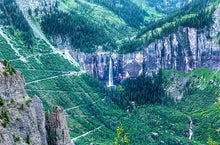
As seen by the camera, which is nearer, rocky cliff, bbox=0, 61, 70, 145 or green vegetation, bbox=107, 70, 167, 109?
rocky cliff, bbox=0, 61, 70, 145

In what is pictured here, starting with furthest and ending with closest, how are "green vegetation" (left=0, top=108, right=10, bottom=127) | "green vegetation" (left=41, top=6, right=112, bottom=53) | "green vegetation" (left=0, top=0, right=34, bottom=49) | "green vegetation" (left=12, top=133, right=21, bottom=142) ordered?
"green vegetation" (left=41, top=6, right=112, bottom=53)
"green vegetation" (left=0, top=0, right=34, bottom=49)
"green vegetation" (left=12, top=133, right=21, bottom=142)
"green vegetation" (left=0, top=108, right=10, bottom=127)

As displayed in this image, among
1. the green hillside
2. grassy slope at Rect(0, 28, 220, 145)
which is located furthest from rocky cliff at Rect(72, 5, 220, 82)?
grassy slope at Rect(0, 28, 220, 145)

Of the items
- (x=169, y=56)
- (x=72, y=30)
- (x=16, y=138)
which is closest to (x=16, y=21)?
(x=72, y=30)

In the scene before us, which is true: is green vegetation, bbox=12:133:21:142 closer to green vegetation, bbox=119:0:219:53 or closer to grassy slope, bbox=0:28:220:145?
grassy slope, bbox=0:28:220:145

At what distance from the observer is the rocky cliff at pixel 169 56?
17256 centimetres

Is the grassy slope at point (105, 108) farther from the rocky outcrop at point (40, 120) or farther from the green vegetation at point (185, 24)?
the rocky outcrop at point (40, 120)

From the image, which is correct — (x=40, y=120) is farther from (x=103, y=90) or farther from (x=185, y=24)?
(x=185, y=24)

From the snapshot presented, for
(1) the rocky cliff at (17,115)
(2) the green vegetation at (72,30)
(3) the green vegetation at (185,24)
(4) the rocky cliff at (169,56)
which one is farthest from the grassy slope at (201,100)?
(1) the rocky cliff at (17,115)

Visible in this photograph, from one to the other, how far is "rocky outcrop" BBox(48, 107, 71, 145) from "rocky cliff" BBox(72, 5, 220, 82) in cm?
12097

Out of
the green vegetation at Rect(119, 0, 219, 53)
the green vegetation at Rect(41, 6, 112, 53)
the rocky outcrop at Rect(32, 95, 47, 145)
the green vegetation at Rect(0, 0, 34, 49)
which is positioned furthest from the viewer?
the green vegetation at Rect(41, 6, 112, 53)

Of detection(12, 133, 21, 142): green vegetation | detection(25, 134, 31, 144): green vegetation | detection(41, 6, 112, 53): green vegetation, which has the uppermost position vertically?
detection(41, 6, 112, 53): green vegetation

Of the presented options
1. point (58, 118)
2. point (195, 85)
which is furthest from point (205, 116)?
point (58, 118)

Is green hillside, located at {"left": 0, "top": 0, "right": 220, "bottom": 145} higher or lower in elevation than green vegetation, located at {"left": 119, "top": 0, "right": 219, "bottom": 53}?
lower

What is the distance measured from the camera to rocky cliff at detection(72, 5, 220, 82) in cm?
17256
